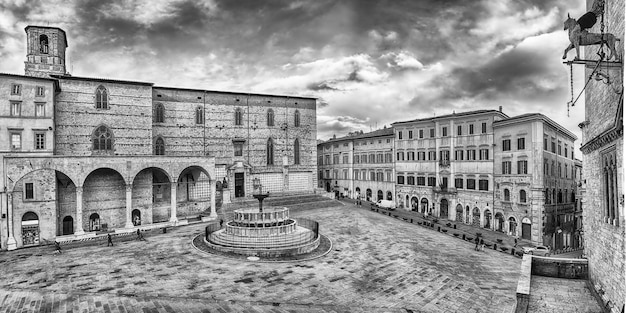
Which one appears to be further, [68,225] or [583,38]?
[68,225]

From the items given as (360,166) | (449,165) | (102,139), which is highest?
(102,139)

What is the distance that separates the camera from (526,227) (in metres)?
33.3

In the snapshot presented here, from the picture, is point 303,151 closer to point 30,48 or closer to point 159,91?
point 159,91

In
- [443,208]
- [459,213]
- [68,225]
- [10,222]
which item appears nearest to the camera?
[10,222]

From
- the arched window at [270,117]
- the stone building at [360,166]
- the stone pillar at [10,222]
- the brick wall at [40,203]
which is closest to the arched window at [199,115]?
the arched window at [270,117]

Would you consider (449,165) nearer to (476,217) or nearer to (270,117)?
(476,217)

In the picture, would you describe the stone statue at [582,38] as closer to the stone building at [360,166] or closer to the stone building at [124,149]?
the stone building at [124,149]

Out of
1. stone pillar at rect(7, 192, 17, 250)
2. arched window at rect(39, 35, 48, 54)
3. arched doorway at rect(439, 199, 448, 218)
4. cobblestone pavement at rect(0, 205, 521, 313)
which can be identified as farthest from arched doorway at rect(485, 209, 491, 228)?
arched window at rect(39, 35, 48, 54)

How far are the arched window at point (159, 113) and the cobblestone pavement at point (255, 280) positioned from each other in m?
17.8

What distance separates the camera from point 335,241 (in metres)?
25.2

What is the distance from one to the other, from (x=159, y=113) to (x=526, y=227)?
42.4 m

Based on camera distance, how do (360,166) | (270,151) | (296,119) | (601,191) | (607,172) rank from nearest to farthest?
1. (607,172)
2. (601,191)
3. (270,151)
4. (296,119)
5. (360,166)

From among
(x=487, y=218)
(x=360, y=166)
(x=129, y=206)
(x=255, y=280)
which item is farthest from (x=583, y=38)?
(x=360, y=166)

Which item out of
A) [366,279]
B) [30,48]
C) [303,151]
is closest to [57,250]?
[366,279]
